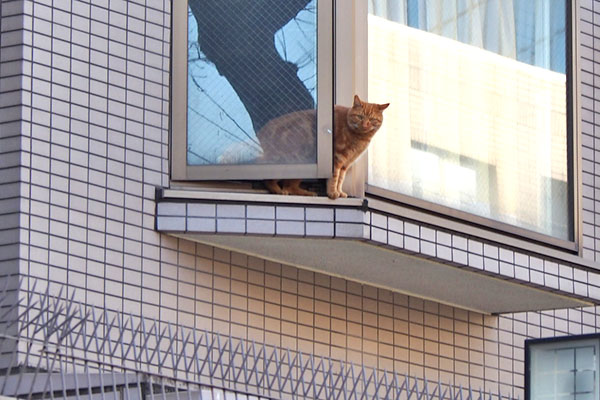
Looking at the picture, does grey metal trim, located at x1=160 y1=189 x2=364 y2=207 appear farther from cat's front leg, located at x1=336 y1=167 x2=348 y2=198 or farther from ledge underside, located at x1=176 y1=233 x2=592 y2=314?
ledge underside, located at x1=176 y1=233 x2=592 y2=314

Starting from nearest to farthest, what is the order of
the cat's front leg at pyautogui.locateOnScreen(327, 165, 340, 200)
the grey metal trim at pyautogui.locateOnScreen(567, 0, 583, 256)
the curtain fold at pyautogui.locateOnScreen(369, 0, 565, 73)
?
the cat's front leg at pyautogui.locateOnScreen(327, 165, 340, 200)
the curtain fold at pyautogui.locateOnScreen(369, 0, 565, 73)
the grey metal trim at pyautogui.locateOnScreen(567, 0, 583, 256)

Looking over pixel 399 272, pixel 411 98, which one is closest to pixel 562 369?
pixel 399 272

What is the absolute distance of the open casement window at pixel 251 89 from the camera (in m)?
14.9

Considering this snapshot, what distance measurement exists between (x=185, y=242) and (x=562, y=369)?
3.04 meters

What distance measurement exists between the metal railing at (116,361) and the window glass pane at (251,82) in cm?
151

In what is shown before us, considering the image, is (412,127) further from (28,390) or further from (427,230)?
(28,390)

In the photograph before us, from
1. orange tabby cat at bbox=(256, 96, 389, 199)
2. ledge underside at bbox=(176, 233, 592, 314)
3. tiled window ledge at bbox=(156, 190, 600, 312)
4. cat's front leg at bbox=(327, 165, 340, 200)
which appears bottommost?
ledge underside at bbox=(176, 233, 592, 314)

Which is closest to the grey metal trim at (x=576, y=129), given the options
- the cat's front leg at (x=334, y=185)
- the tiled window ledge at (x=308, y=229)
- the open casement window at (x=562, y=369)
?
the tiled window ledge at (x=308, y=229)

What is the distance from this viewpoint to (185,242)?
584 inches

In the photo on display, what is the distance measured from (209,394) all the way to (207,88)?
3.05 meters

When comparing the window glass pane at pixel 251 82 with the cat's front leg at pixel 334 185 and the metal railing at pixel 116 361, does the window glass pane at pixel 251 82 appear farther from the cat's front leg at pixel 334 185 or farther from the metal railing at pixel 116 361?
Answer: the metal railing at pixel 116 361

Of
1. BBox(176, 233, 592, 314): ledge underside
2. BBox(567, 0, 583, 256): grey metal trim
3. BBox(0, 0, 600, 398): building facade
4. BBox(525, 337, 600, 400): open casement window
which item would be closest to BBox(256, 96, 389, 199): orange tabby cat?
BBox(0, 0, 600, 398): building facade

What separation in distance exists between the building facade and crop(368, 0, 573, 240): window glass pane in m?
0.28

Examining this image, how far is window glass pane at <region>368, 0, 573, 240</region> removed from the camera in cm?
1562
